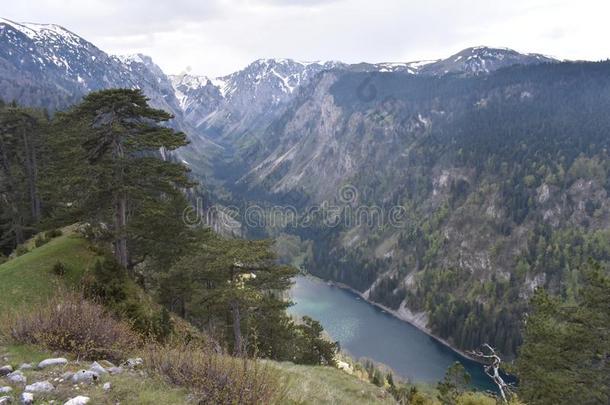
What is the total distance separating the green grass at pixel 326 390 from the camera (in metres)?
15.6

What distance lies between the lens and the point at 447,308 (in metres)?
198

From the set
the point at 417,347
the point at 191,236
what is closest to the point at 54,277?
the point at 191,236

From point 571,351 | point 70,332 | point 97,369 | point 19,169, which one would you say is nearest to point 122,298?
point 70,332

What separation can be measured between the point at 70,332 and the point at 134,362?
2760mm

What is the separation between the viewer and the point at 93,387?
1148 cm

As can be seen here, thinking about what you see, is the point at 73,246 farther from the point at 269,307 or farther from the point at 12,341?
the point at 12,341

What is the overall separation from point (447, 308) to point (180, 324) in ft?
607

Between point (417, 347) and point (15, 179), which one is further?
point (417, 347)

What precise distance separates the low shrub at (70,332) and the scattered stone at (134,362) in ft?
2.26

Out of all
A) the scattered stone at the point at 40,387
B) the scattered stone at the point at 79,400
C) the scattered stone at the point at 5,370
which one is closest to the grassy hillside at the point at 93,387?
the scattered stone at the point at 79,400

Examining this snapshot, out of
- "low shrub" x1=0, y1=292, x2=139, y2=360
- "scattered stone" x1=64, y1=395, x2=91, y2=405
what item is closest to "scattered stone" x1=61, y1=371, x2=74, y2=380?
"scattered stone" x1=64, y1=395, x2=91, y2=405

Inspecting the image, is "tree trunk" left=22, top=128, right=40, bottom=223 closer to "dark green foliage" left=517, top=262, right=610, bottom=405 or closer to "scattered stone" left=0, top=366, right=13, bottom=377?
"scattered stone" left=0, top=366, right=13, bottom=377

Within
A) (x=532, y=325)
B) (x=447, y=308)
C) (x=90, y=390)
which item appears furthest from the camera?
(x=447, y=308)

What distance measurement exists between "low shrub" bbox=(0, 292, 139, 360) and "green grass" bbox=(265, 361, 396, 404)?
597cm
